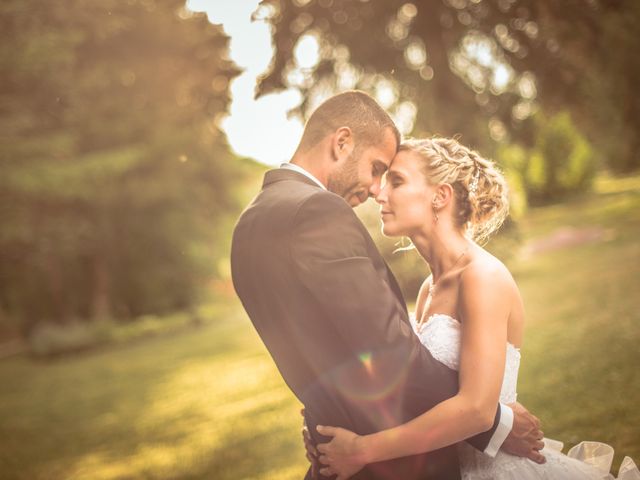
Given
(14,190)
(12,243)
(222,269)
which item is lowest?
(222,269)

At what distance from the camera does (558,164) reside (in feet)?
98.5

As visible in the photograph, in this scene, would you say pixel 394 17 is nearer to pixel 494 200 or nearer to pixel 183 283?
pixel 494 200

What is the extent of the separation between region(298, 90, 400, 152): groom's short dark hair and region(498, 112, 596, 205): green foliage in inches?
1082

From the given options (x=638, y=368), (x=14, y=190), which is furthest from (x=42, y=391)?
(x=638, y=368)

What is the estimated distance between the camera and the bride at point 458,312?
2.39m

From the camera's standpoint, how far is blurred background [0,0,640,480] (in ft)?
29.4

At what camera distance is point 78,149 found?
24.3m

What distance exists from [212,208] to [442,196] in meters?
25.1

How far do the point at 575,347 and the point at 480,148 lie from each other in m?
4.97

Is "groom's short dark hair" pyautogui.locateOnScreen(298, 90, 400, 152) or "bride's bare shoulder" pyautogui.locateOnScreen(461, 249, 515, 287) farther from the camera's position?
"groom's short dark hair" pyautogui.locateOnScreen(298, 90, 400, 152)

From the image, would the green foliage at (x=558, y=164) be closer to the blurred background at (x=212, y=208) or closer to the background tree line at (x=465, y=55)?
the blurred background at (x=212, y=208)

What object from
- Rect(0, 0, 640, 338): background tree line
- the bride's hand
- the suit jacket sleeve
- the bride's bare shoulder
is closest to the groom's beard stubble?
the suit jacket sleeve

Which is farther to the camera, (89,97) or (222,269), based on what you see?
(222,269)

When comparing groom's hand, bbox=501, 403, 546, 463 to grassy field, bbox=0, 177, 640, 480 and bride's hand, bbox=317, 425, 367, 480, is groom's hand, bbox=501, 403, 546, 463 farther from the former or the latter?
grassy field, bbox=0, 177, 640, 480
